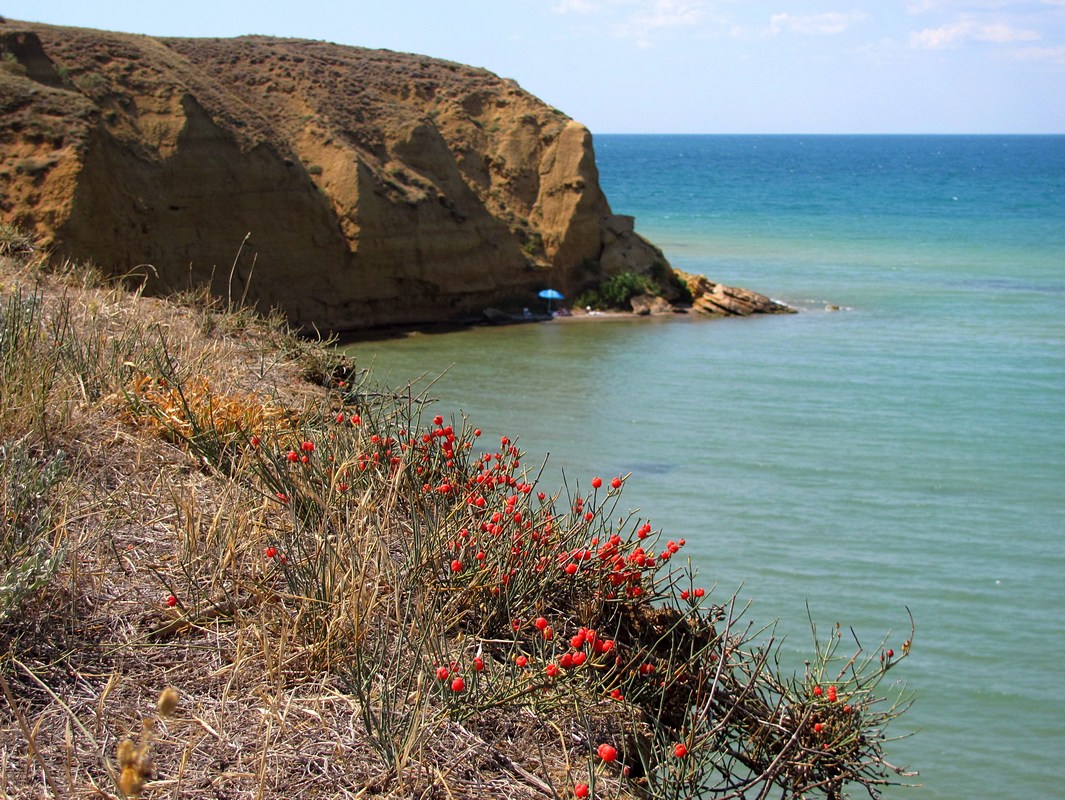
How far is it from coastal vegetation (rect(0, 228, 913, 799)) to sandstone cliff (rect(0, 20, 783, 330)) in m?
13.1

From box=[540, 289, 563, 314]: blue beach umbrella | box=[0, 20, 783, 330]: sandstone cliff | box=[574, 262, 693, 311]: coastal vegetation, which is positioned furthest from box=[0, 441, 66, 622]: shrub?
box=[574, 262, 693, 311]: coastal vegetation

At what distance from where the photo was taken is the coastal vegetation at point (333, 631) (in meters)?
3.12

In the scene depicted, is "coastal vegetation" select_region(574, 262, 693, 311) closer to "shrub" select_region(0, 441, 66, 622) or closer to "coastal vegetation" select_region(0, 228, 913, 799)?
"coastal vegetation" select_region(0, 228, 913, 799)

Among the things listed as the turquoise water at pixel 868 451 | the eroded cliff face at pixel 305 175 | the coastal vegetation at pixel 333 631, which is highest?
the eroded cliff face at pixel 305 175

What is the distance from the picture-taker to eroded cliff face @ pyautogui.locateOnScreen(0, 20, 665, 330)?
20297 millimetres

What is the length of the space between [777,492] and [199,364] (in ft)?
26.2

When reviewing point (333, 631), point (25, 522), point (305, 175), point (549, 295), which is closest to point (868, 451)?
point (333, 631)

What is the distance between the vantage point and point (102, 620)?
3623mm

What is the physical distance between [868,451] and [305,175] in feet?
47.7

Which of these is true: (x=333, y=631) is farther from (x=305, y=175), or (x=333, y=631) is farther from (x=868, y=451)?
(x=305, y=175)

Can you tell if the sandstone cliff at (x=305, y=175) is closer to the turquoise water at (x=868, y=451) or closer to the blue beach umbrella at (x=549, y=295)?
the blue beach umbrella at (x=549, y=295)

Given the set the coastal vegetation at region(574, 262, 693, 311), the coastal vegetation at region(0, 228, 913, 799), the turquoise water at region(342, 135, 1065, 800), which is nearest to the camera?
the coastal vegetation at region(0, 228, 913, 799)

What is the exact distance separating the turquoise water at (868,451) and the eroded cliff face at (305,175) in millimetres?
2466

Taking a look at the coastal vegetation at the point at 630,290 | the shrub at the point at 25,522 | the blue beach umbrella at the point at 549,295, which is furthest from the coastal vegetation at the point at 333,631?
the coastal vegetation at the point at 630,290
